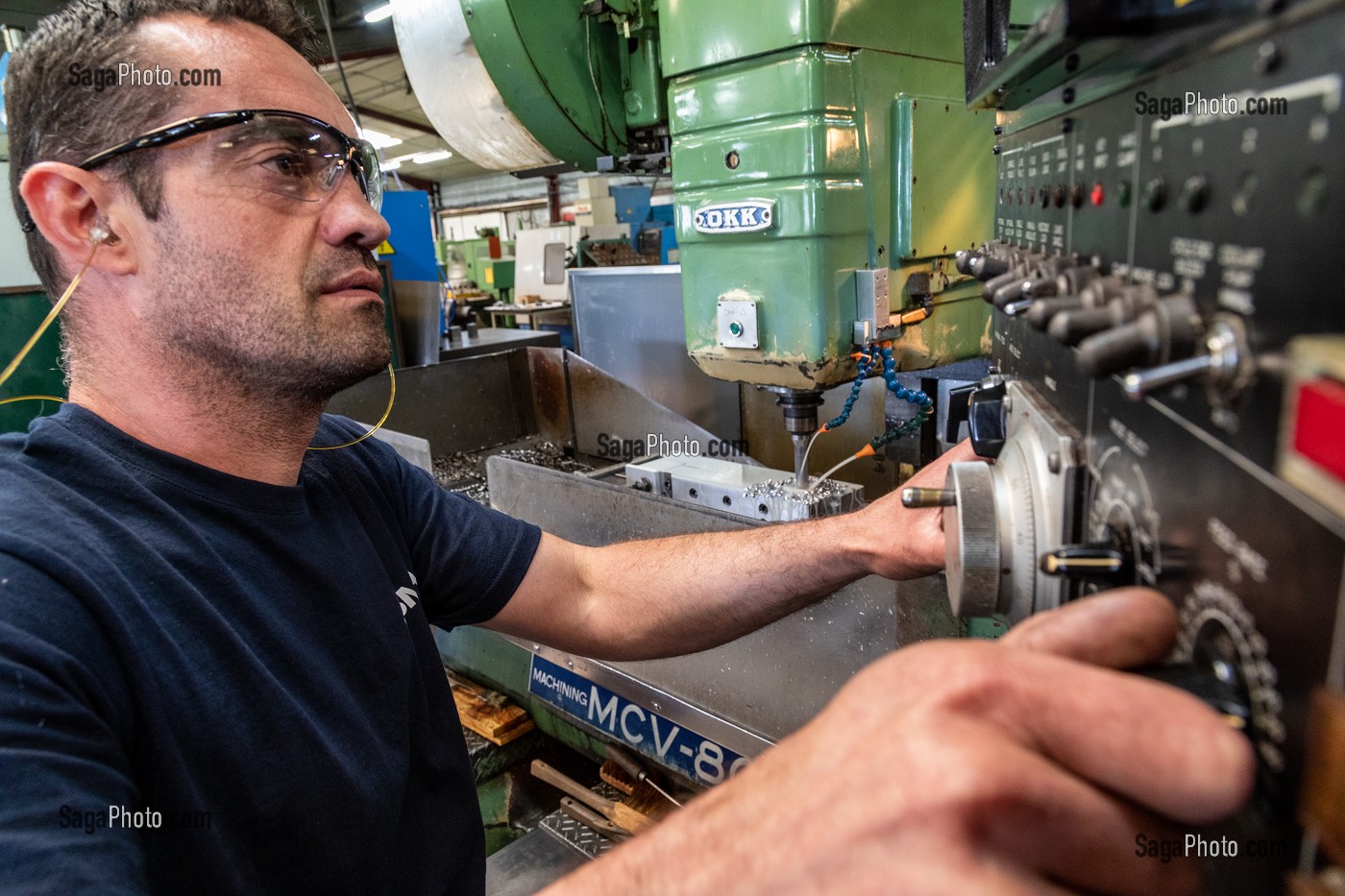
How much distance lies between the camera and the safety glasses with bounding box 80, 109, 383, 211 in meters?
0.85

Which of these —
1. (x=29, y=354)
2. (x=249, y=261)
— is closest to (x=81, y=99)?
(x=249, y=261)

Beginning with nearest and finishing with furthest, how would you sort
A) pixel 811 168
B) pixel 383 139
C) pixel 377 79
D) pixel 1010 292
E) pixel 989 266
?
1. pixel 1010 292
2. pixel 989 266
3. pixel 811 168
4. pixel 377 79
5. pixel 383 139

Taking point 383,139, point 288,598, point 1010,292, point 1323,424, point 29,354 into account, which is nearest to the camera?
point 1323,424

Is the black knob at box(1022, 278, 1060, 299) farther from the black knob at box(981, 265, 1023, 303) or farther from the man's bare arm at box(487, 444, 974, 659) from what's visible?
the man's bare arm at box(487, 444, 974, 659)

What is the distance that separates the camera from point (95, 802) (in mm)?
567

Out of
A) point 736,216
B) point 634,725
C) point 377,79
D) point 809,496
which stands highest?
point 377,79

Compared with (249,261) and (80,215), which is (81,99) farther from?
(249,261)

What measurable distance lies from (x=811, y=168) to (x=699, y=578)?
2.21 feet

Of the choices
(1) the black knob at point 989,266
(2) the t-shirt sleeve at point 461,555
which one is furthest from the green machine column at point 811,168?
(1) the black knob at point 989,266

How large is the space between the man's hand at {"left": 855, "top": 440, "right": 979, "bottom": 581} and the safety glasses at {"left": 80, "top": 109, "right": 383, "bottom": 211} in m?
0.78

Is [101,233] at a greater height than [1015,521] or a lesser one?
greater

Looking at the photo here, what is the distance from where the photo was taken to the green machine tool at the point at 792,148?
1.25 meters

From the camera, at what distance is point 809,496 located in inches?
56.8

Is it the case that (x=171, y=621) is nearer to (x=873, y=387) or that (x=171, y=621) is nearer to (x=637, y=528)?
(x=637, y=528)
